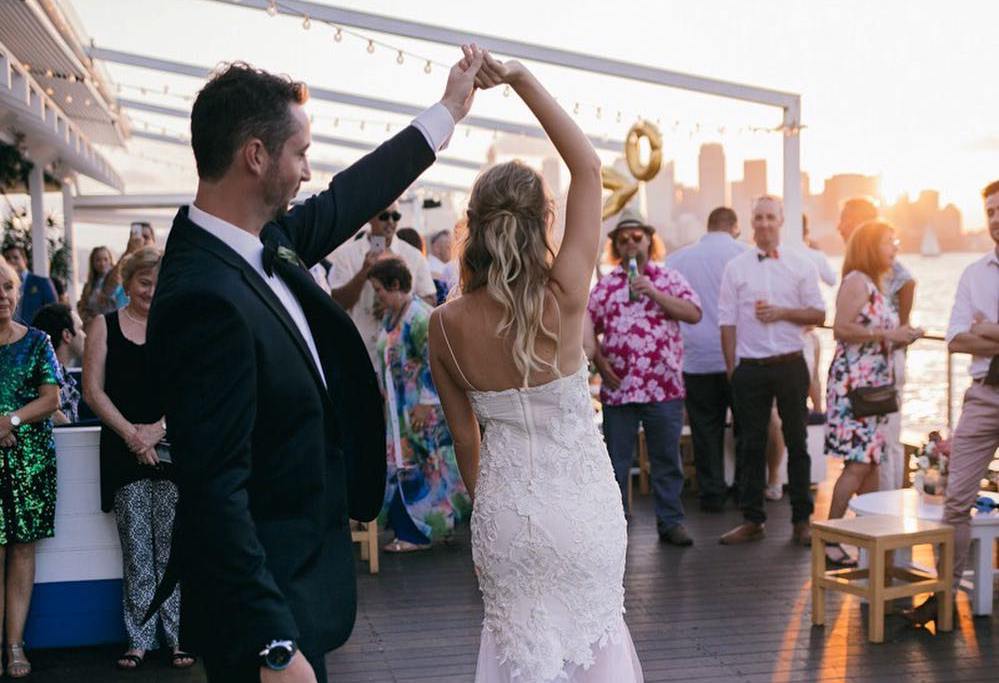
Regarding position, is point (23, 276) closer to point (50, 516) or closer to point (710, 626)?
point (50, 516)

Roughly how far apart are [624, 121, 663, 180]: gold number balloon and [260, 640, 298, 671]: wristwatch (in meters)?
6.72

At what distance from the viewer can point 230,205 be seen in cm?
180

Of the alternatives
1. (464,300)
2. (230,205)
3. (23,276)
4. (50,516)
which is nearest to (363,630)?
(50,516)

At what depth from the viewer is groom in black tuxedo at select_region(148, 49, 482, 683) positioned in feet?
5.28

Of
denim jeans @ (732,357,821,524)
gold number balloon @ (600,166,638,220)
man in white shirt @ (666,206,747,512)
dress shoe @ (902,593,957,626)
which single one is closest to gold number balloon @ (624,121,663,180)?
gold number balloon @ (600,166,638,220)

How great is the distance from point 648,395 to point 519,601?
143 inches

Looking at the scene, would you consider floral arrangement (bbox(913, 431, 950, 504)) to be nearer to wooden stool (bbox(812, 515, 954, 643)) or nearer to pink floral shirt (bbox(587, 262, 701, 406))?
wooden stool (bbox(812, 515, 954, 643))

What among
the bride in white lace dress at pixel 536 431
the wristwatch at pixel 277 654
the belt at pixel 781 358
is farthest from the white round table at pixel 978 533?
the wristwatch at pixel 277 654

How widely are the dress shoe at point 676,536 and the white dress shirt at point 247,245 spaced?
4.80 m

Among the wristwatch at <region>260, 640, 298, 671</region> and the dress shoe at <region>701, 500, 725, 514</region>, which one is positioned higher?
the wristwatch at <region>260, 640, 298, 671</region>

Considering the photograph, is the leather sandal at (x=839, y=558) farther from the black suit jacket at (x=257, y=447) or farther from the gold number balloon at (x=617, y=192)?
the black suit jacket at (x=257, y=447)

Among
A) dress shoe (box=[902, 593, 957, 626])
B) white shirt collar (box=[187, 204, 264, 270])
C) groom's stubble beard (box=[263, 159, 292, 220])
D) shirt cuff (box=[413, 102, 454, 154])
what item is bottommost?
dress shoe (box=[902, 593, 957, 626])

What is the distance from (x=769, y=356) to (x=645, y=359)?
65 cm

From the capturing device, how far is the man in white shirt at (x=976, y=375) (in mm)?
4621
